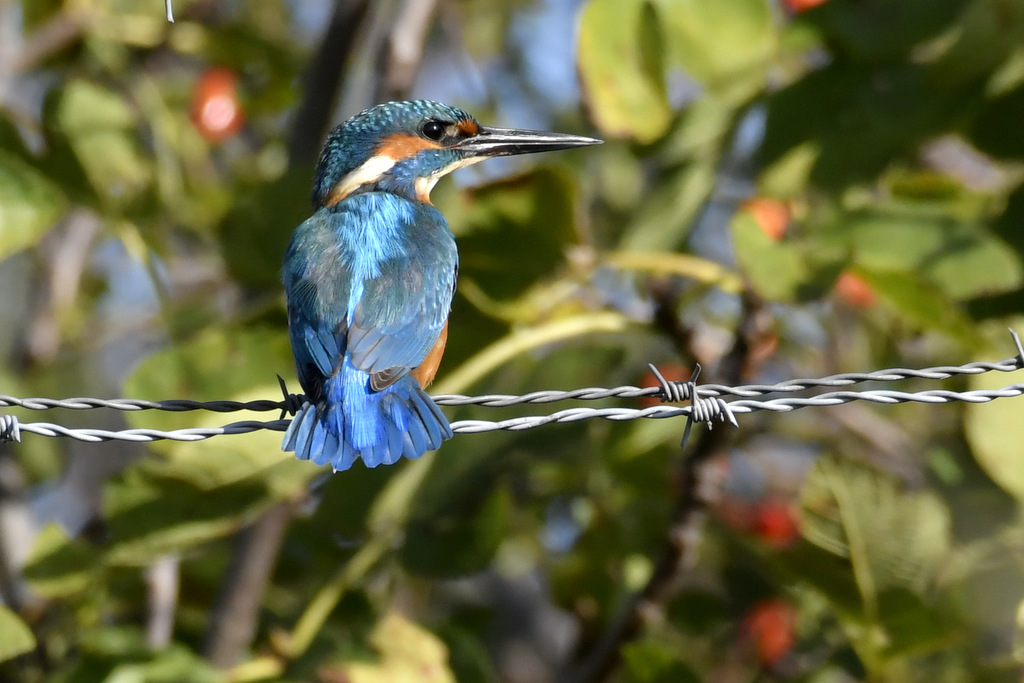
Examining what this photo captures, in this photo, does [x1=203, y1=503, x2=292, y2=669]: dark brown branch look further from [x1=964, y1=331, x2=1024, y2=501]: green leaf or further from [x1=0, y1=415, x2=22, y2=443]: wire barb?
[x1=964, y1=331, x2=1024, y2=501]: green leaf

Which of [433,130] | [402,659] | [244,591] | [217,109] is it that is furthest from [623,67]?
[217,109]

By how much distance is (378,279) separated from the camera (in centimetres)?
220

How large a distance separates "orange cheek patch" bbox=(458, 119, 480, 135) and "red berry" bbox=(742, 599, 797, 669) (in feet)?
4.45

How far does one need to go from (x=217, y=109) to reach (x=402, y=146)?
925 mm

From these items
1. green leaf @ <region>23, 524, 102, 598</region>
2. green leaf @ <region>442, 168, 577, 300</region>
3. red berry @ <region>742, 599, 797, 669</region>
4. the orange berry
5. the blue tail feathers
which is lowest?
red berry @ <region>742, 599, 797, 669</region>

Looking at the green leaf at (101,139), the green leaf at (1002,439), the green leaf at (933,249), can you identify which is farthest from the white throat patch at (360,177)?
the green leaf at (1002,439)

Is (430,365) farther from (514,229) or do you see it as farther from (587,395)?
(587,395)

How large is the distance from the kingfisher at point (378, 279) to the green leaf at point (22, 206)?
45 centimetres

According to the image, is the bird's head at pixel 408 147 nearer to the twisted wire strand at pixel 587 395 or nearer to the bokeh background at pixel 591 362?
the bokeh background at pixel 591 362

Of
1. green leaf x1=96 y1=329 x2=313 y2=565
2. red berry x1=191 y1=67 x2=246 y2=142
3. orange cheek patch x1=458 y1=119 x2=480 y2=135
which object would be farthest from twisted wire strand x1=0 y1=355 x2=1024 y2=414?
red berry x1=191 y1=67 x2=246 y2=142

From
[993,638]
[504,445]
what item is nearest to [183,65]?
[504,445]

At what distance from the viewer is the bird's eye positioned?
2.69 meters

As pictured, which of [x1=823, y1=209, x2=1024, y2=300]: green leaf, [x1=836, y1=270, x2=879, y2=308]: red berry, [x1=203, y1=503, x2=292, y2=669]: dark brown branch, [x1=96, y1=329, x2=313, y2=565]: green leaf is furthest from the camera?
[x1=836, y1=270, x2=879, y2=308]: red berry

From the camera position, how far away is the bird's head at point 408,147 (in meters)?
2.62
